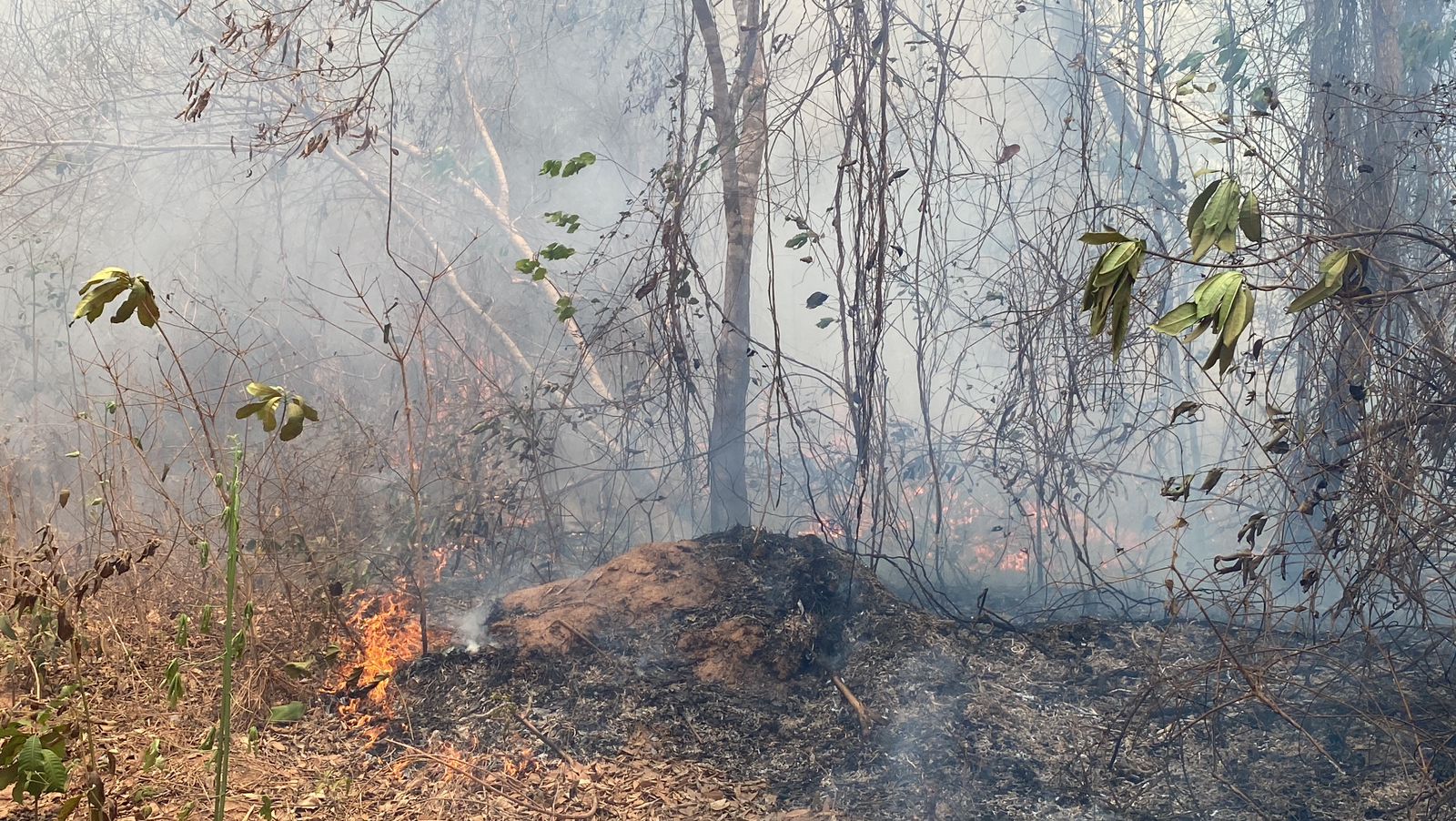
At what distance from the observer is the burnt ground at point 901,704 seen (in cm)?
324

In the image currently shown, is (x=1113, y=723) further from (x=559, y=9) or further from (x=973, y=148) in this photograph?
(x=973, y=148)

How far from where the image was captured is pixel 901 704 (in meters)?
3.82

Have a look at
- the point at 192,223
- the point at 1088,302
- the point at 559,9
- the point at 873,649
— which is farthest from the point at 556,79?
the point at 1088,302

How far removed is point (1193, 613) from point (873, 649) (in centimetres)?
223


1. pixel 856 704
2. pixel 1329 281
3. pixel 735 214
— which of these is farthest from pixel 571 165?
pixel 1329 281

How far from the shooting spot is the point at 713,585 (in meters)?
4.54

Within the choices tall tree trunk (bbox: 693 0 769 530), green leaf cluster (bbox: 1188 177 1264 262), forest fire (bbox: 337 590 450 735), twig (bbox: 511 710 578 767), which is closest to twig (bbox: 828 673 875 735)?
twig (bbox: 511 710 578 767)

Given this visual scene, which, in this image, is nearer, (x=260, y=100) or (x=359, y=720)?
(x=359, y=720)

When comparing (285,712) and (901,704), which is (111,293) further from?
(901,704)

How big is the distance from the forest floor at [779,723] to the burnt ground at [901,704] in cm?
1

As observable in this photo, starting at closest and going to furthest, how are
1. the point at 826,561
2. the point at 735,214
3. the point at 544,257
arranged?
the point at 544,257 < the point at 826,561 < the point at 735,214

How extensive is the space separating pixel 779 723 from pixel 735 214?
3.01 m

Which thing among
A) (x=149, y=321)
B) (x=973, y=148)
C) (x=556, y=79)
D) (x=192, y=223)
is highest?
(x=973, y=148)

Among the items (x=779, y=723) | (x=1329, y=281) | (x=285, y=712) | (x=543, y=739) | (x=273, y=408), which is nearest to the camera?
(x=1329, y=281)
